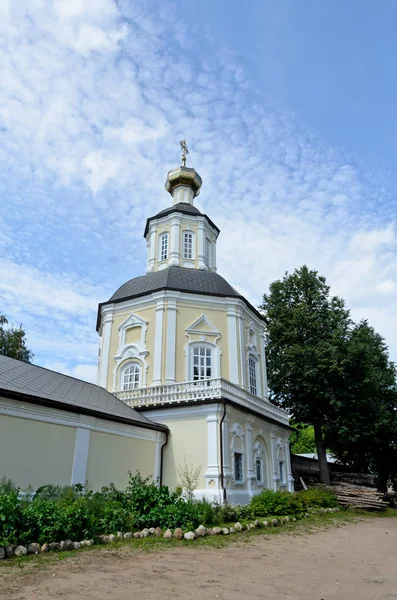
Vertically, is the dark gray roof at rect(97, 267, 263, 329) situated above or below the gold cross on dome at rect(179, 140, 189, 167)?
below

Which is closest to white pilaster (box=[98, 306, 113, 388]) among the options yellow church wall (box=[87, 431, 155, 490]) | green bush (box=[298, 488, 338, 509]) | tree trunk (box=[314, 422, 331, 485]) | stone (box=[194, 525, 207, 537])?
yellow church wall (box=[87, 431, 155, 490])

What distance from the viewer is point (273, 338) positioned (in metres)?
26.1

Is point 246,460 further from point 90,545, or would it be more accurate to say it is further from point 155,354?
point 90,545

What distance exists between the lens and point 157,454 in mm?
15742

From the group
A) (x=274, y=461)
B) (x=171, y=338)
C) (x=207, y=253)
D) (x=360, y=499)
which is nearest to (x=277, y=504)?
(x=274, y=461)

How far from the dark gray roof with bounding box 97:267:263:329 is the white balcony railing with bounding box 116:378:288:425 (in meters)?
5.07

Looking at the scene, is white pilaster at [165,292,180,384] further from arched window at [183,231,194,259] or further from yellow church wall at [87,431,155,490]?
arched window at [183,231,194,259]

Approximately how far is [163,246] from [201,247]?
2.20 metres

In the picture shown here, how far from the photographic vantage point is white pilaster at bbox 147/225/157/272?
25609 millimetres

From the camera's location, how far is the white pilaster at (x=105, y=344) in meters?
20.9

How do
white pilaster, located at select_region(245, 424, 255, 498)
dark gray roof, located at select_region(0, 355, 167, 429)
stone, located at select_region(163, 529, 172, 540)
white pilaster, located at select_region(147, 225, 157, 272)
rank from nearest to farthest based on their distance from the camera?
stone, located at select_region(163, 529, 172, 540) < dark gray roof, located at select_region(0, 355, 167, 429) < white pilaster, located at select_region(245, 424, 255, 498) < white pilaster, located at select_region(147, 225, 157, 272)

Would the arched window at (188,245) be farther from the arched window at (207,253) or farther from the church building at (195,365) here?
the arched window at (207,253)

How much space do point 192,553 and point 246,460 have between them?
880cm

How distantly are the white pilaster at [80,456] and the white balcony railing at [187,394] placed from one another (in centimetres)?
412
